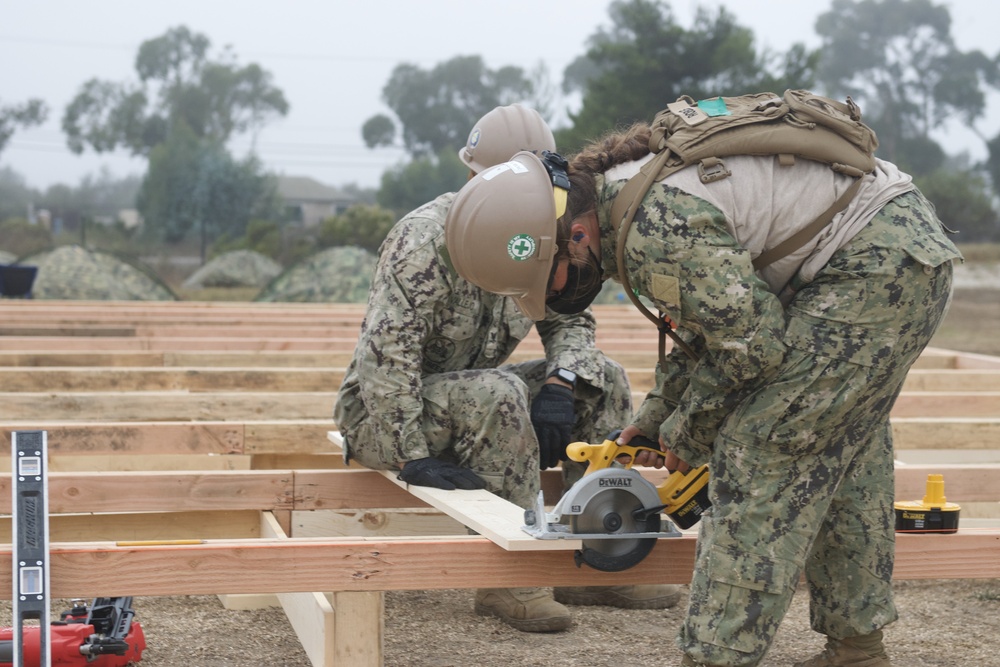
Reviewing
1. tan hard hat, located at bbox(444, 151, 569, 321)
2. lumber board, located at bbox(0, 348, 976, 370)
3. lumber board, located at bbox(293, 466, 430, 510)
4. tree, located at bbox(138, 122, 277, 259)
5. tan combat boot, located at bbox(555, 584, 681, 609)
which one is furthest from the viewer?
tree, located at bbox(138, 122, 277, 259)

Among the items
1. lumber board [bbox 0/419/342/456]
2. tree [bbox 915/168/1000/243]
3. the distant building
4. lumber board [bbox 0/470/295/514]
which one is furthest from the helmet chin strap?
the distant building

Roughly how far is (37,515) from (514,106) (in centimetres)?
→ 214

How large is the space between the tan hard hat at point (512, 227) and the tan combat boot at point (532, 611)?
1.30 meters

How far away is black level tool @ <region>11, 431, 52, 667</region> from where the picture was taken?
8.36 ft

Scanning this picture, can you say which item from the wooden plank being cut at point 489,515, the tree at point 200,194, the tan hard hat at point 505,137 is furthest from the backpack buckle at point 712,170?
the tree at point 200,194

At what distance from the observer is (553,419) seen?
3.55 m

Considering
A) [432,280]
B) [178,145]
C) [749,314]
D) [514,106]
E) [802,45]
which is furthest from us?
[178,145]

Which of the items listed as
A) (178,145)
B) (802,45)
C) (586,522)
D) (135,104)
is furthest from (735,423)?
(135,104)

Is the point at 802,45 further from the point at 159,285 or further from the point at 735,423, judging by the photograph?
the point at 735,423

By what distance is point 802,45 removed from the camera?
30375mm

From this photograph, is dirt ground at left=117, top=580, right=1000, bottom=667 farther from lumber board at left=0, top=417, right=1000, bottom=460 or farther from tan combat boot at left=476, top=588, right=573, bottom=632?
lumber board at left=0, top=417, right=1000, bottom=460

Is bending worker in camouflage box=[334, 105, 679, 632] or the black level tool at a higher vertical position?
bending worker in camouflage box=[334, 105, 679, 632]

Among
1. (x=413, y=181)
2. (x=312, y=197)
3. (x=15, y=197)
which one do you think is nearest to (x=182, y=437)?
(x=413, y=181)

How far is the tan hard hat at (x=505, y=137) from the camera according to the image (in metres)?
3.84
